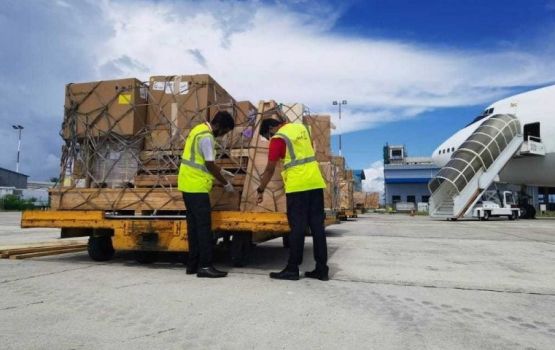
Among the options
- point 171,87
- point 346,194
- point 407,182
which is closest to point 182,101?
point 171,87

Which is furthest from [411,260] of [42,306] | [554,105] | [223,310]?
[554,105]

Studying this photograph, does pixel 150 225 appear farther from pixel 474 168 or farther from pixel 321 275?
pixel 474 168

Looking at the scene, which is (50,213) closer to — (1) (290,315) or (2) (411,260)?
(1) (290,315)

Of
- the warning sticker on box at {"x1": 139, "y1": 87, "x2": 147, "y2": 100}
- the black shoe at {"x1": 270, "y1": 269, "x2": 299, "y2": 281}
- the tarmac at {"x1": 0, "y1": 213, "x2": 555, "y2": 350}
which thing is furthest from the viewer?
the warning sticker on box at {"x1": 139, "y1": 87, "x2": 147, "y2": 100}

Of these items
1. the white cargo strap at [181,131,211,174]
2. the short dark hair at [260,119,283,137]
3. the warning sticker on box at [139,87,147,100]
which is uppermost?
the warning sticker on box at [139,87,147,100]

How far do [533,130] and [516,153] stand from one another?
203 cm

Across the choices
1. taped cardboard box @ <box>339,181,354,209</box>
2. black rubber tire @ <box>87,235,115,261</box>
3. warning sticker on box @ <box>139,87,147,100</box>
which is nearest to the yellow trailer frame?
black rubber tire @ <box>87,235,115,261</box>

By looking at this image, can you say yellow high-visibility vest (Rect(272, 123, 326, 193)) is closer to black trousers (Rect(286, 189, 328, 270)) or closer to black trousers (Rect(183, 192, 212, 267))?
black trousers (Rect(286, 189, 328, 270))

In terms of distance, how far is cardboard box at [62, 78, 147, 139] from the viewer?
538cm

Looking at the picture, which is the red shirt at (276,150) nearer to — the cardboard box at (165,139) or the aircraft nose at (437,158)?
the cardboard box at (165,139)

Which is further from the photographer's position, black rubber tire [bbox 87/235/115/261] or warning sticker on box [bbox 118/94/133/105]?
black rubber tire [bbox 87/235/115/261]

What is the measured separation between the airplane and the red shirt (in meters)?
16.6

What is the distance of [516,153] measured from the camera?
19.5m

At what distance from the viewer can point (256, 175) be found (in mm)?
5277
